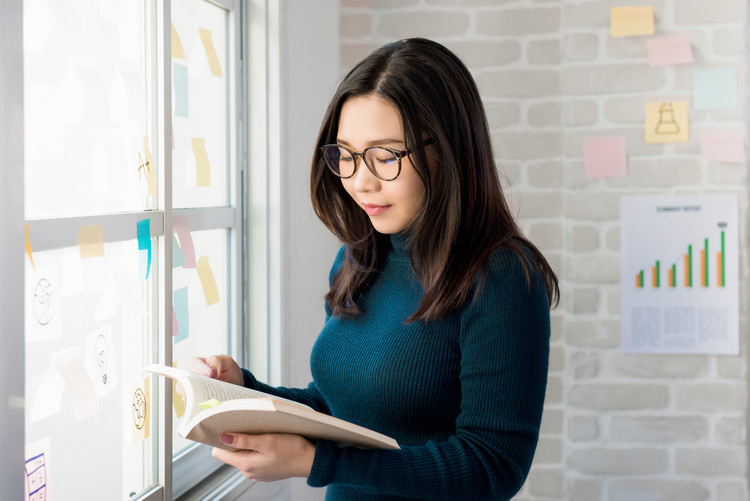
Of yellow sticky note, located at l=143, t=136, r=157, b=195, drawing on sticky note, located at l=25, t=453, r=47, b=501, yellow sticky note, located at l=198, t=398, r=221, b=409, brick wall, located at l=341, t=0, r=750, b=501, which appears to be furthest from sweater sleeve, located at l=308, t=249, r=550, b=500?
brick wall, located at l=341, t=0, r=750, b=501

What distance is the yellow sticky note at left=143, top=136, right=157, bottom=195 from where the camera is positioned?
5.03 feet

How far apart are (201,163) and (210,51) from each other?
0.30 m

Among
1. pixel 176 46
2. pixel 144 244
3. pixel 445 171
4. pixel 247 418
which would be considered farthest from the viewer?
pixel 176 46

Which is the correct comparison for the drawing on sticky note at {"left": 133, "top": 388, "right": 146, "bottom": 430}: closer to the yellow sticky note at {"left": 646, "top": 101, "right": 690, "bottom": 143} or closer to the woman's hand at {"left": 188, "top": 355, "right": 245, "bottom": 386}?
the woman's hand at {"left": 188, "top": 355, "right": 245, "bottom": 386}

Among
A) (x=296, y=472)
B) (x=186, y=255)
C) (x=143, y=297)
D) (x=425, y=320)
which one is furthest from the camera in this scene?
(x=186, y=255)

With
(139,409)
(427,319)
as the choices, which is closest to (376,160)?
(427,319)

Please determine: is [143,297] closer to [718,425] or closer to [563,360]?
[563,360]

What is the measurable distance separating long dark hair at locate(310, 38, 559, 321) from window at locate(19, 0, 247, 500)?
489 mm

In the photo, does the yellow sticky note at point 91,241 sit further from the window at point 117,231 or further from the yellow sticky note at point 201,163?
the yellow sticky note at point 201,163

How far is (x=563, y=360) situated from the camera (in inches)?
95.0

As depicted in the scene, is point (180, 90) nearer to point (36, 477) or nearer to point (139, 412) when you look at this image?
point (139, 412)

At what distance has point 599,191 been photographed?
2363 mm

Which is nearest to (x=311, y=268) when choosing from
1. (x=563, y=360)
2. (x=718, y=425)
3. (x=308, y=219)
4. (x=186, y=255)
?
(x=308, y=219)

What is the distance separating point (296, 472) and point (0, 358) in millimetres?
458
